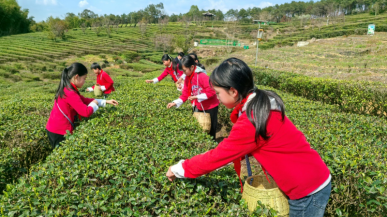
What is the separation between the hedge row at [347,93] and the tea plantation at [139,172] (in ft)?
11.7

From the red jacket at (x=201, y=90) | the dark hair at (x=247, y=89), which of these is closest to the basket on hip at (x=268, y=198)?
the dark hair at (x=247, y=89)

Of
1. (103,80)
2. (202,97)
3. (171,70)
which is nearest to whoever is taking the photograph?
(202,97)

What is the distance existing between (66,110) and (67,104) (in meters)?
0.09

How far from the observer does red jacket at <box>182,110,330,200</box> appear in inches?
61.6

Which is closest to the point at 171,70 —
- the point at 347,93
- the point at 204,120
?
the point at 204,120

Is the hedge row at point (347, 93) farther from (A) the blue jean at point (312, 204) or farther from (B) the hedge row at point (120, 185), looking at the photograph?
(A) the blue jean at point (312, 204)

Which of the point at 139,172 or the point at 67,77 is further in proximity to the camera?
the point at 67,77

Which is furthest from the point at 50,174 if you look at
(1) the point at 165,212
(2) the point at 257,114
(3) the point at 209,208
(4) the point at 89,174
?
(2) the point at 257,114

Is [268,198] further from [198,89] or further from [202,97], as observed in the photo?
[198,89]

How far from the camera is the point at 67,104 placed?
3539 mm

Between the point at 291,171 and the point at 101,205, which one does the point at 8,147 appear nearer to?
the point at 101,205

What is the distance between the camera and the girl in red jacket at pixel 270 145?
5.08 ft

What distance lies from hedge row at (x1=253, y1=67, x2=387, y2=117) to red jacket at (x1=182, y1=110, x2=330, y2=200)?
6.77 meters

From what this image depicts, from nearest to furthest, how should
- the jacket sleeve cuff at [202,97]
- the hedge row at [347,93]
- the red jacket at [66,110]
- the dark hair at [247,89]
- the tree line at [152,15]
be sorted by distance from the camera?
1. the dark hair at [247,89]
2. the red jacket at [66,110]
3. the jacket sleeve cuff at [202,97]
4. the hedge row at [347,93]
5. the tree line at [152,15]
